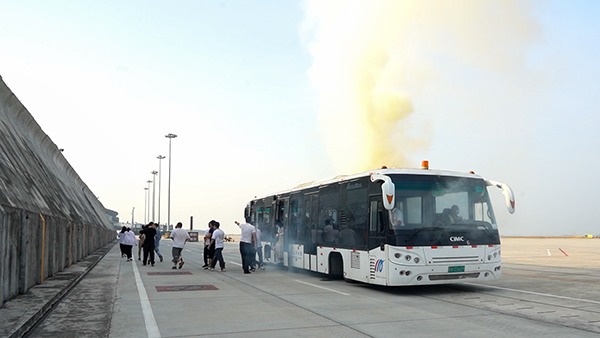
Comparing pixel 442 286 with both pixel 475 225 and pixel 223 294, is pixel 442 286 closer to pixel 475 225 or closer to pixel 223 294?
pixel 475 225

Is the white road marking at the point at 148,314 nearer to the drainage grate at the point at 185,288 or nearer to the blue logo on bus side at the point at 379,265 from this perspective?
the drainage grate at the point at 185,288

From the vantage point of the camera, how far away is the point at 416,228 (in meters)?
11.8

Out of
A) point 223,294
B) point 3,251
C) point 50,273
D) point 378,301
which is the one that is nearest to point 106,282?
point 50,273

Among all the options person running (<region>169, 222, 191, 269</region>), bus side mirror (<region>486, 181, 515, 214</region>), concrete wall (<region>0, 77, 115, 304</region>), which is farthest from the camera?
person running (<region>169, 222, 191, 269</region>)

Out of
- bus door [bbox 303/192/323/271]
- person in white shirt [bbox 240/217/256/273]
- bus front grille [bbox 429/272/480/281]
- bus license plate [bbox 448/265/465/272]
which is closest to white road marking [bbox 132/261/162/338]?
person in white shirt [bbox 240/217/256/273]

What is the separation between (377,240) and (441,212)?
5.16 feet

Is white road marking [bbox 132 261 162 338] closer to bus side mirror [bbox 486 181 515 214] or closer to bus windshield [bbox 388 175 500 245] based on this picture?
bus windshield [bbox 388 175 500 245]

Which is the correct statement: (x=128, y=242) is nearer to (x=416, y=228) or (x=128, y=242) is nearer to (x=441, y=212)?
(x=416, y=228)

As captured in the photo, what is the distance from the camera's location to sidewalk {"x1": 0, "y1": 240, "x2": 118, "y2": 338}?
7.45 metres

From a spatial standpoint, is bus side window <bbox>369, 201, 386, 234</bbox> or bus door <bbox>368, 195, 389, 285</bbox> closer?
bus door <bbox>368, 195, 389, 285</bbox>

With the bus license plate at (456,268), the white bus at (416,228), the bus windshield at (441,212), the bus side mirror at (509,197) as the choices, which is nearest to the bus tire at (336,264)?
the white bus at (416,228)

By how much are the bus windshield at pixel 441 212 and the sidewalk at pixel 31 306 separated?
694 centimetres

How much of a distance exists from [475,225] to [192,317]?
6.77 m

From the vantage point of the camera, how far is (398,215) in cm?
1183
